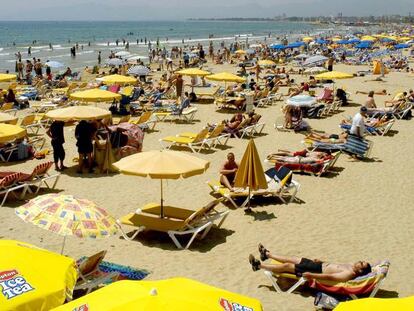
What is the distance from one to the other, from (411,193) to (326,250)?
343cm

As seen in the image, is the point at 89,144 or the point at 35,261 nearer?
the point at 35,261

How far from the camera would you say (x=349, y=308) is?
405 cm

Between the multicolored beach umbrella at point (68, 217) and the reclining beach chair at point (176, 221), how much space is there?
1.61 m

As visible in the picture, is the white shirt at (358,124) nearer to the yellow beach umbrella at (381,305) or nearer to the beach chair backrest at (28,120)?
the yellow beach umbrella at (381,305)

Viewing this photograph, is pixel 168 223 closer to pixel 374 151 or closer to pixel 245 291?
pixel 245 291

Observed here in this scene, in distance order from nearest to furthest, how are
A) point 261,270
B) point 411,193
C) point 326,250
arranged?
point 261,270 < point 326,250 < point 411,193

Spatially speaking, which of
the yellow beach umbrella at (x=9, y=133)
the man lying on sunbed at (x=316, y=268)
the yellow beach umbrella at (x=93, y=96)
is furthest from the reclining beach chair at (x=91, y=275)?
the yellow beach umbrella at (x=93, y=96)

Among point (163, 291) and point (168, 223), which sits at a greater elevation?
point (163, 291)

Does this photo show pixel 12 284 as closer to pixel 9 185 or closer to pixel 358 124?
pixel 9 185

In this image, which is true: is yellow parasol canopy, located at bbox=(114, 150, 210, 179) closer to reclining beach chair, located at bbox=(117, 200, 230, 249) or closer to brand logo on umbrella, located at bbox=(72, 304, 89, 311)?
reclining beach chair, located at bbox=(117, 200, 230, 249)

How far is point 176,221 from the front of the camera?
25.2 feet

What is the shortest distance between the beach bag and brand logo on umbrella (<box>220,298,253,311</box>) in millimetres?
1693

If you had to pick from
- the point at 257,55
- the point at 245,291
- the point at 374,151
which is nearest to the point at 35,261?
the point at 245,291

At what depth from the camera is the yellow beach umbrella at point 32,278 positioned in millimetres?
4168
